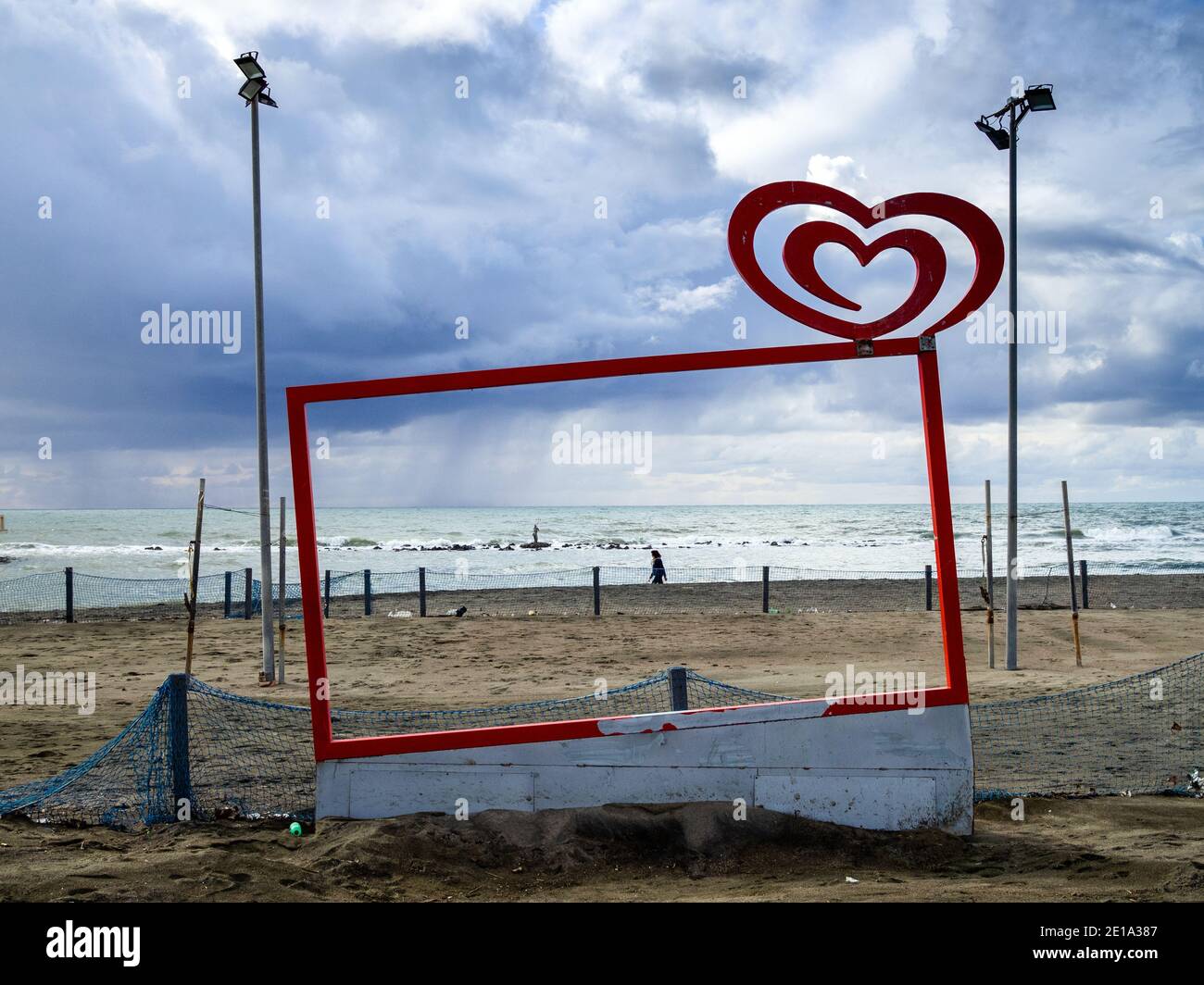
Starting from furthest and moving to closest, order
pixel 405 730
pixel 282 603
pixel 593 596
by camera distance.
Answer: pixel 593 596 < pixel 282 603 < pixel 405 730

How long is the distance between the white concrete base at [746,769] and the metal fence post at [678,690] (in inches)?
28.7

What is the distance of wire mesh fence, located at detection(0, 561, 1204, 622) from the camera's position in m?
22.4

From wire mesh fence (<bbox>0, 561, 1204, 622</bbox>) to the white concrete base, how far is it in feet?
48.3

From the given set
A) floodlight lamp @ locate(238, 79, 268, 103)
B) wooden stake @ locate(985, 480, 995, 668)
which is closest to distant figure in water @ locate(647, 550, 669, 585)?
wooden stake @ locate(985, 480, 995, 668)

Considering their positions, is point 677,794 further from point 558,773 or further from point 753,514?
point 753,514

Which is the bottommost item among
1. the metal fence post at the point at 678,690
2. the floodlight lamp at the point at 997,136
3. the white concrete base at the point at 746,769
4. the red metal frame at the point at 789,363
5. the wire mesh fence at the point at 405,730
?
the wire mesh fence at the point at 405,730

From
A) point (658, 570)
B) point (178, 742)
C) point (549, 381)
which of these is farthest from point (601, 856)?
point (658, 570)

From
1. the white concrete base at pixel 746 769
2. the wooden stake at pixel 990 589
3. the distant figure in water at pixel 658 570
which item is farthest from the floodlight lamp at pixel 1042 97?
the distant figure in water at pixel 658 570

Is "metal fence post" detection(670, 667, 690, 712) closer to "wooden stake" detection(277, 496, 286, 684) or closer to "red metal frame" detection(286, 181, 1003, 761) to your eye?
"red metal frame" detection(286, 181, 1003, 761)

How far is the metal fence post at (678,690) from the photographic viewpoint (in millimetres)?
7211

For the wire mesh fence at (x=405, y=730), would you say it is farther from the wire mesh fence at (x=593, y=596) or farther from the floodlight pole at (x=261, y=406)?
the wire mesh fence at (x=593, y=596)

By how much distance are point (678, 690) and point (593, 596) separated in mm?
18765

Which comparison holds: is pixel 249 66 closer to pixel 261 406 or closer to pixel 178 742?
pixel 261 406

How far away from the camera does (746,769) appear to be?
21.2 ft
